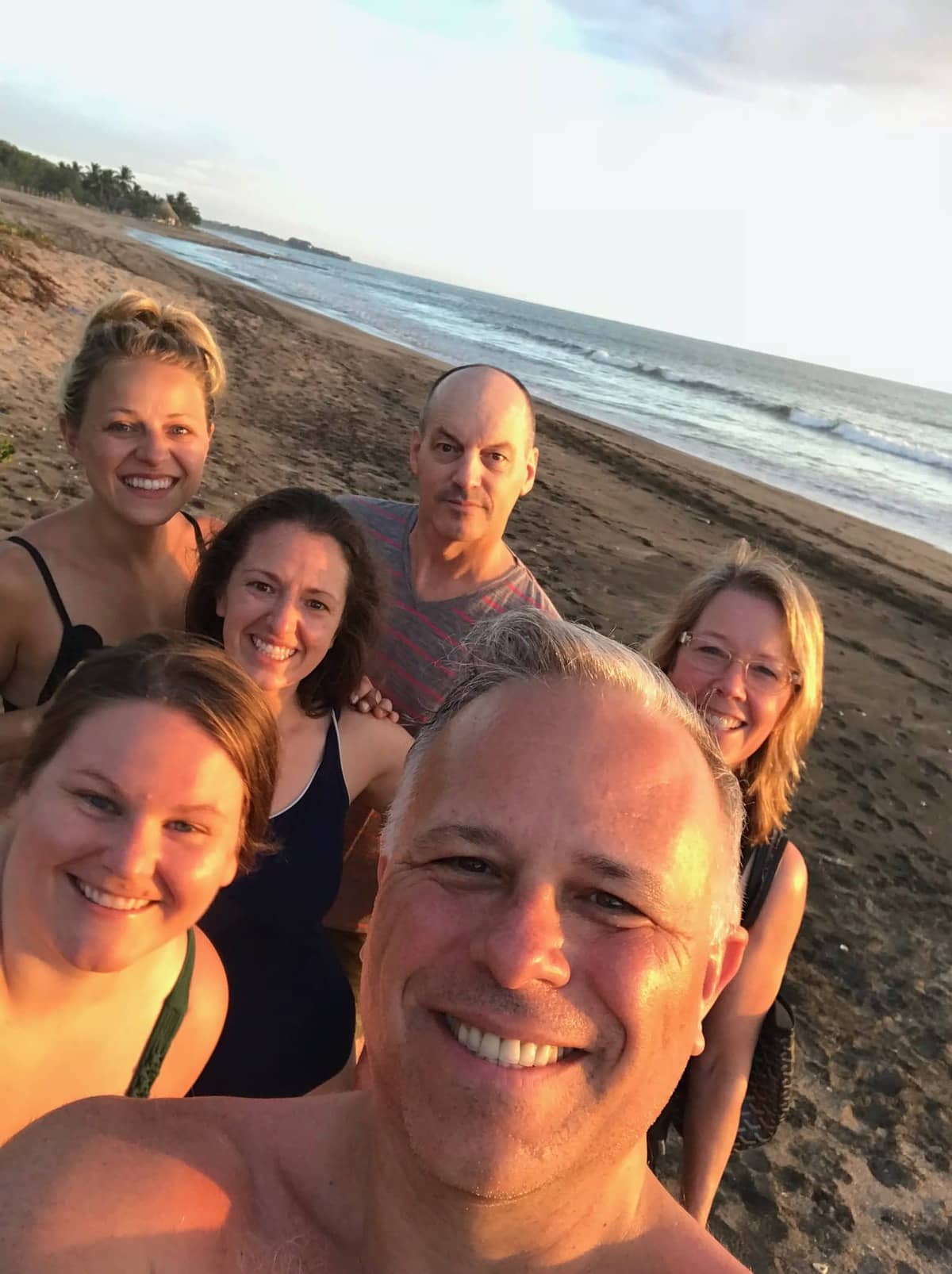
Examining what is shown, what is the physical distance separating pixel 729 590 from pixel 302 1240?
7.47 feet

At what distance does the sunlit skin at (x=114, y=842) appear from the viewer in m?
1.86

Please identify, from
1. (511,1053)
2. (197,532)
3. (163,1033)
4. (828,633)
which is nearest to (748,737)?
(511,1053)

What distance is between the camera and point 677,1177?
319 centimetres

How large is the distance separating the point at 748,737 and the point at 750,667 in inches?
9.3

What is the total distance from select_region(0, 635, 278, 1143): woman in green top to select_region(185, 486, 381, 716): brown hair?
0.73 metres

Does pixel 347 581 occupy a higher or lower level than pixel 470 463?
lower

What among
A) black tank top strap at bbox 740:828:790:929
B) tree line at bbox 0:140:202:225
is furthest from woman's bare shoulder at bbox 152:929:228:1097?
tree line at bbox 0:140:202:225

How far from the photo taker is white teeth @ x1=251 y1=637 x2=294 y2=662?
9.05 feet

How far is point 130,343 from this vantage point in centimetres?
310

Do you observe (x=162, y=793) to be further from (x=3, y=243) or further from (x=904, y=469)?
(x=904, y=469)

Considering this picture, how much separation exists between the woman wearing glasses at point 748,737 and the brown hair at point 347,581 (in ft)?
3.51

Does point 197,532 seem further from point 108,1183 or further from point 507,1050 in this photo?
point 507,1050

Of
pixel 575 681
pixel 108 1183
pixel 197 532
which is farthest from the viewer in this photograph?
pixel 197 532

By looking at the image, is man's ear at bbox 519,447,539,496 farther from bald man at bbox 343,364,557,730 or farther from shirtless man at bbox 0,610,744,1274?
shirtless man at bbox 0,610,744,1274
